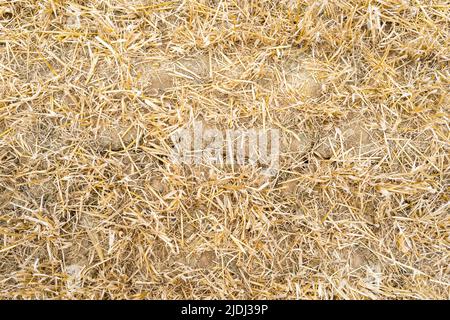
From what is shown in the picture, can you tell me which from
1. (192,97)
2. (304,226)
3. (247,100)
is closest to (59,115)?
(192,97)

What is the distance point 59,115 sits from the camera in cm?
195

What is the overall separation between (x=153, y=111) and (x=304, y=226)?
920 millimetres

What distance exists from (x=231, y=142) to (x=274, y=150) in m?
0.21

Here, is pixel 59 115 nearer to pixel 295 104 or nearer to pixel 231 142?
pixel 231 142

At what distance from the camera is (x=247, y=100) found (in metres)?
1.98

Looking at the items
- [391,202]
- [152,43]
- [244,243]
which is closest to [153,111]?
[152,43]

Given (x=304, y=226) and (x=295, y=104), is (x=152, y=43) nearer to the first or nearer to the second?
(x=295, y=104)

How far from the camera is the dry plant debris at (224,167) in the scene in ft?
6.26

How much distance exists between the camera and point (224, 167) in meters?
1.94

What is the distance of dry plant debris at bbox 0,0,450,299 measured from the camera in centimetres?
191

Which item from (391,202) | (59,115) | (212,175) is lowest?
(391,202)
